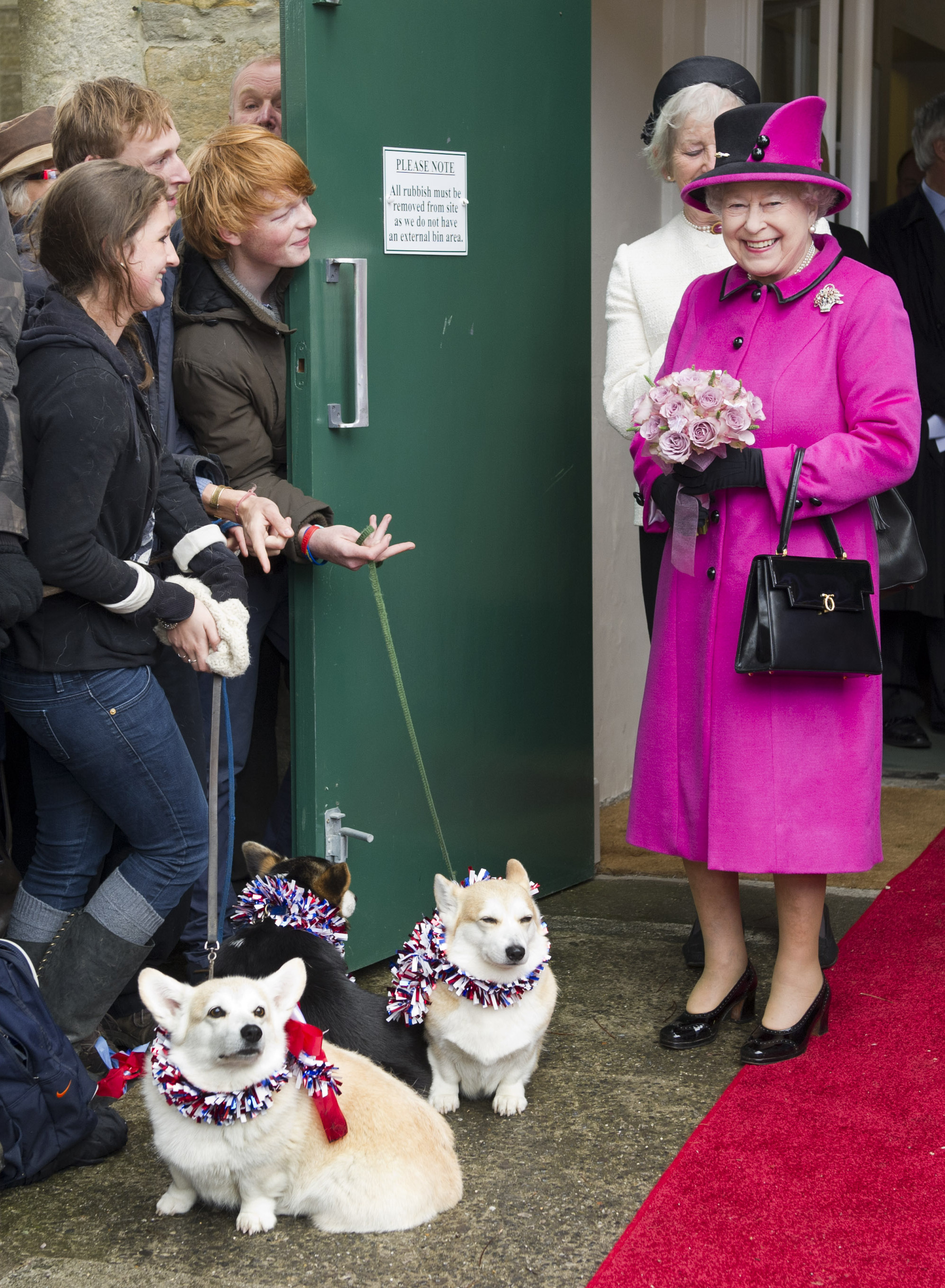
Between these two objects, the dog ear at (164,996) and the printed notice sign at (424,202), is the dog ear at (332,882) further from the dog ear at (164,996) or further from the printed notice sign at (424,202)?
the printed notice sign at (424,202)

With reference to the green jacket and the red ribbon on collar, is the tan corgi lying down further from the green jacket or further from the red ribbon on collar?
the green jacket

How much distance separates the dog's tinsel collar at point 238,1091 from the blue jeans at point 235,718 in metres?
0.92

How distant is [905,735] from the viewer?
5.62 metres

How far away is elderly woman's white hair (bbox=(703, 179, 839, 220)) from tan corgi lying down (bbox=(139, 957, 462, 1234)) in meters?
1.70

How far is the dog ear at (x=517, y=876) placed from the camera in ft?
9.30

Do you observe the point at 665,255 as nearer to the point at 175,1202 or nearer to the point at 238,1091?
the point at 238,1091

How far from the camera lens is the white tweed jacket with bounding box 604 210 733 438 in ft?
11.2

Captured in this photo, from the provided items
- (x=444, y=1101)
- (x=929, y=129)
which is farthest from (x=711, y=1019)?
(x=929, y=129)

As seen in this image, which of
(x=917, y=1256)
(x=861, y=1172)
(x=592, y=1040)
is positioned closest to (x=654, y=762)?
(x=592, y=1040)

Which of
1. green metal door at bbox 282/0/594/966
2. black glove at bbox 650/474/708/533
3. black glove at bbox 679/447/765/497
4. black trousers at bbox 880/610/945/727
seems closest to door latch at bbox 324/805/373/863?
green metal door at bbox 282/0/594/966

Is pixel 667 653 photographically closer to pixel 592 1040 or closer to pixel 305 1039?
pixel 592 1040

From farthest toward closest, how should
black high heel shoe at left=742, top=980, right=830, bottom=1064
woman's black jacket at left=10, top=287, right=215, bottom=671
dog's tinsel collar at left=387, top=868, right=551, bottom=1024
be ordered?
black high heel shoe at left=742, top=980, right=830, bottom=1064 < dog's tinsel collar at left=387, top=868, right=551, bottom=1024 < woman's black jacket at left=10, top=287, right=215, bottom=671

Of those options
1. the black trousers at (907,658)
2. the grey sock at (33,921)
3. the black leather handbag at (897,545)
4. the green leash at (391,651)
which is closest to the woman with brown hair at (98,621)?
the grey sock at (33,921)

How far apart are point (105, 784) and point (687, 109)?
6.78 ft
